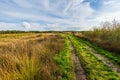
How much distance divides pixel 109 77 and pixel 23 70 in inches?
157

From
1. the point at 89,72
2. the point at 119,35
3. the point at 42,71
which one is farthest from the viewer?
the point at 119,35

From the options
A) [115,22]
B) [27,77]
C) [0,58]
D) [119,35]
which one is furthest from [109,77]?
[115,22]

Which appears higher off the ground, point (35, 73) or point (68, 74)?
point (35, 73)

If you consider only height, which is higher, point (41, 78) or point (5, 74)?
point (5, 74)

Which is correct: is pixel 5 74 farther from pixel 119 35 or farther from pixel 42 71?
pixel 119 35

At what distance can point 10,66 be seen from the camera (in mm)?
6023

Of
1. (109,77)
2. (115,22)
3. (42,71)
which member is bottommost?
(109,77)

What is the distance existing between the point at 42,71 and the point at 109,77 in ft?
10.3

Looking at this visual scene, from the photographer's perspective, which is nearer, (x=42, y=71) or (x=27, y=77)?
(x=27, y=77)

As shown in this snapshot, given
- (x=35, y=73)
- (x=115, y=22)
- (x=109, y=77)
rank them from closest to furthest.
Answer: (x=35, y=73) → (x=109, y=77) → (x=115, y=22)

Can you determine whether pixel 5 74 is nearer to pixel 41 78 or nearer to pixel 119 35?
pixel 41 78

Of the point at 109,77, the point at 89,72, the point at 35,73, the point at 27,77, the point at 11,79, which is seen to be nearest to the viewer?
the point at 11,79

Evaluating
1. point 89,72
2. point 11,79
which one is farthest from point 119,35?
point 11,79

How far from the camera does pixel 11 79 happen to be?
495 centimetres
